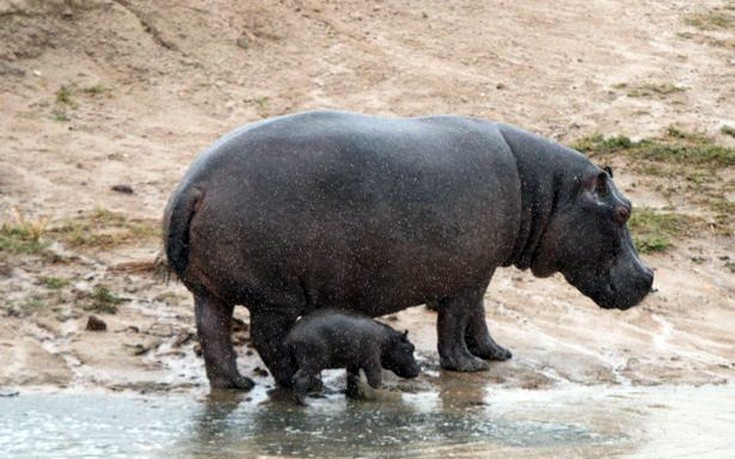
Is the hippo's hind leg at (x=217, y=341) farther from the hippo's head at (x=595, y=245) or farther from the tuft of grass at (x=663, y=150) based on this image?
the tuft of grass at (x=663, y=150)

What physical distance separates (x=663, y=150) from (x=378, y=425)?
6.21 meters

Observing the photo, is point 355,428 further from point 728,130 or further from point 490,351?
point 728,130

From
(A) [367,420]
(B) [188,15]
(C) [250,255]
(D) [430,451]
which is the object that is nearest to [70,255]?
(C) [250,255]

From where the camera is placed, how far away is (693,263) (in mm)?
11523

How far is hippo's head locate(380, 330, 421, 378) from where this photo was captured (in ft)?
27.4

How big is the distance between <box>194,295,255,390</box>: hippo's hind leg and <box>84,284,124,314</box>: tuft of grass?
114cm

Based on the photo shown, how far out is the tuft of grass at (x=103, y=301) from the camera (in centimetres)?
944

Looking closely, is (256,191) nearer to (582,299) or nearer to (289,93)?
(582,299)

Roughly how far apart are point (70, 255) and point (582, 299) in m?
3.14

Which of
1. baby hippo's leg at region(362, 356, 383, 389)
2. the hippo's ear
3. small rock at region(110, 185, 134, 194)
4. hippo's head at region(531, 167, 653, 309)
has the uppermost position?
the hippo's ear

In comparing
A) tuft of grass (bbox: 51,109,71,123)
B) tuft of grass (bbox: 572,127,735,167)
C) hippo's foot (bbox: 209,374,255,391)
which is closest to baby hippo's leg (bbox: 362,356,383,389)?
hippo's foot (bbox: 209,374,255,391)

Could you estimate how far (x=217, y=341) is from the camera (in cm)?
844

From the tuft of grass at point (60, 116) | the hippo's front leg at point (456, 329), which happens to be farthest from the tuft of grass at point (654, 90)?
the hippo's front leg at point (456, 329)

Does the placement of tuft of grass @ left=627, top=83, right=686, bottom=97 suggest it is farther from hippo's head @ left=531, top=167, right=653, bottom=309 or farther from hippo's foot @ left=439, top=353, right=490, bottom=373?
hippo's foot @ left=439, top=353, right=490, bottom=373
